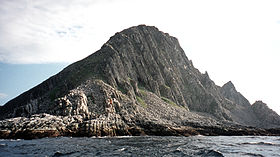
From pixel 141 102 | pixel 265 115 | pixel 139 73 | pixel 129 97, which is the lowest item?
pixel 265 115

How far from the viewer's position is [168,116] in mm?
96625

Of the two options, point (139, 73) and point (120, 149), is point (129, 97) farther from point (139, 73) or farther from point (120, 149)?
point (120, 149)

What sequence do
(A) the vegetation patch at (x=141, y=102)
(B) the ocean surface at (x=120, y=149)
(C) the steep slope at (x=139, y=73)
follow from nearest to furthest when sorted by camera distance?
(B) the ocean surface at (x=120, y=149)
(A) the vegetation patch at (x=141, y=102)
(C) the steep slope at (x=139, y=73)

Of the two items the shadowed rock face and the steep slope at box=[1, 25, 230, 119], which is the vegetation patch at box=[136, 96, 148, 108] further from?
the steep slope at box=[1, 25, 230, 119]

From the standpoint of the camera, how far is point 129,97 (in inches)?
4045

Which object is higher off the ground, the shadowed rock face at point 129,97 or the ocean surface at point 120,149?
the shadowed rock face at point 129,97

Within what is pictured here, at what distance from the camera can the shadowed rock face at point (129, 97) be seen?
66.6m

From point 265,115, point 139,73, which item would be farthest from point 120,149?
point 265,115

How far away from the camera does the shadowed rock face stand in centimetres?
6662

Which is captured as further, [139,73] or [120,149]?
[139,73]

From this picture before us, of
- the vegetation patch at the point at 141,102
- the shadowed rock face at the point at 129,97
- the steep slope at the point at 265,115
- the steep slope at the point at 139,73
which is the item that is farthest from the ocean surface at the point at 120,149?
the steep slope at the point at 265,115

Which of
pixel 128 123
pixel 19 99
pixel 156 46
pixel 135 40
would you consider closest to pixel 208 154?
pixel 128 123

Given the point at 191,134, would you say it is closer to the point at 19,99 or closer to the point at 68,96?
the point at 68,96

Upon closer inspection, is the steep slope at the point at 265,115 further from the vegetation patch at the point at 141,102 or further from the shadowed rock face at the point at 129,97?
the vegetation patch at the point at 141,102
